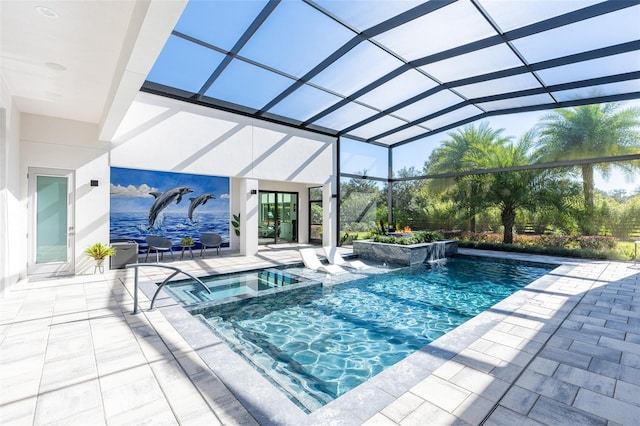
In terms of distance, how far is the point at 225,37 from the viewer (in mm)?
6879

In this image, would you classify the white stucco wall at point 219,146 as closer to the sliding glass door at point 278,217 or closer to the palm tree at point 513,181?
the sliding glass door at point 278,217

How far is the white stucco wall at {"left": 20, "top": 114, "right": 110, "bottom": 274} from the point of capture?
7203mm

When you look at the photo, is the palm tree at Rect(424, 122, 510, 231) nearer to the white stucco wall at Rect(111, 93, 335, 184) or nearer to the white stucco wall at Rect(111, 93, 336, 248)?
the white stucco wall at Rect(111, 93, 336, 248)

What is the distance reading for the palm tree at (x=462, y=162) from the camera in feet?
46.6

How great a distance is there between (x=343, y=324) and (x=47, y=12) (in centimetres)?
595

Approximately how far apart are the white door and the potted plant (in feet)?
1.71

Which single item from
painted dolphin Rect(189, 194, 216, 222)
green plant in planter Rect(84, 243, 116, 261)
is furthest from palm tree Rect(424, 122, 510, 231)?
green plant in planter Rect(84, 243, 116, 261)

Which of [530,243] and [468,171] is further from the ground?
[468,171]

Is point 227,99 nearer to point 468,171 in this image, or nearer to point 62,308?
point 62,308

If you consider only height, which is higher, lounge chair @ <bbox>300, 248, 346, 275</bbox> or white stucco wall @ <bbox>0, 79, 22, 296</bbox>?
white stucco wall @ <bbox>0, 79, 22, 296</bbox>

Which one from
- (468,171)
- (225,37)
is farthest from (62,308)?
(468,171)

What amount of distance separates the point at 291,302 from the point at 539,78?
985 cm

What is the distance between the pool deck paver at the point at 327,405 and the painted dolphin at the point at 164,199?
5141 millimetres

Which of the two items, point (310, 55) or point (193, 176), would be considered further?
point (193, 176)
